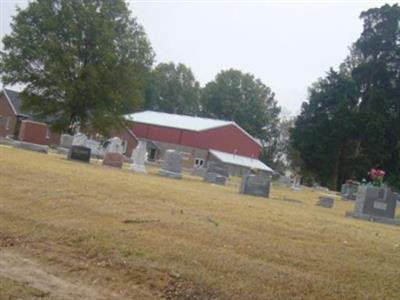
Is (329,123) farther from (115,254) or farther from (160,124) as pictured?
(115,254)

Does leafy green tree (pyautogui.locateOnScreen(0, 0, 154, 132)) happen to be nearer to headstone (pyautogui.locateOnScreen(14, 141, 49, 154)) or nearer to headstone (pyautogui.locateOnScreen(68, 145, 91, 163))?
headstone (pyautogui.locateOnScreen(14, 141, 49, 154))

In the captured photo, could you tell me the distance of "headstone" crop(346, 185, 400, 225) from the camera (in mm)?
19312

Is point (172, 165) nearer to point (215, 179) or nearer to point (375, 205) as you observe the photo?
point (215, 179)

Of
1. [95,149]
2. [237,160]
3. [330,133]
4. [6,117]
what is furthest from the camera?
[237,160]

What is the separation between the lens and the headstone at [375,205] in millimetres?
19312

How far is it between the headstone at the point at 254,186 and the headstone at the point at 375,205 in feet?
16.3

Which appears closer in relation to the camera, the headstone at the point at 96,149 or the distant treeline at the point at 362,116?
the headstone at the point at 96,149

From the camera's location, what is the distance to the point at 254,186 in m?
23.8

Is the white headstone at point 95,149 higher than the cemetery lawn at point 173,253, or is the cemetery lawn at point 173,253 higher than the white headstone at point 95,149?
the white headstone at point 95,149

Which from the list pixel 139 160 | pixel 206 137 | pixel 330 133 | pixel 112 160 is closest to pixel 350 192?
pixel 139 160

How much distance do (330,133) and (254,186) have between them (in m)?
39.6

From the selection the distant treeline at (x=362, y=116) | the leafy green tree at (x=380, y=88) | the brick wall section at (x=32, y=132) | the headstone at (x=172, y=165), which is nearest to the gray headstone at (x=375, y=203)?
the headstone at (x=172, y=165)

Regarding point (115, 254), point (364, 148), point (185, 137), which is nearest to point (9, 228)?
point (115, 254)

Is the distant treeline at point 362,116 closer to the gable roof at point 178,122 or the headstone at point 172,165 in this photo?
the gable roof at point 178,122
